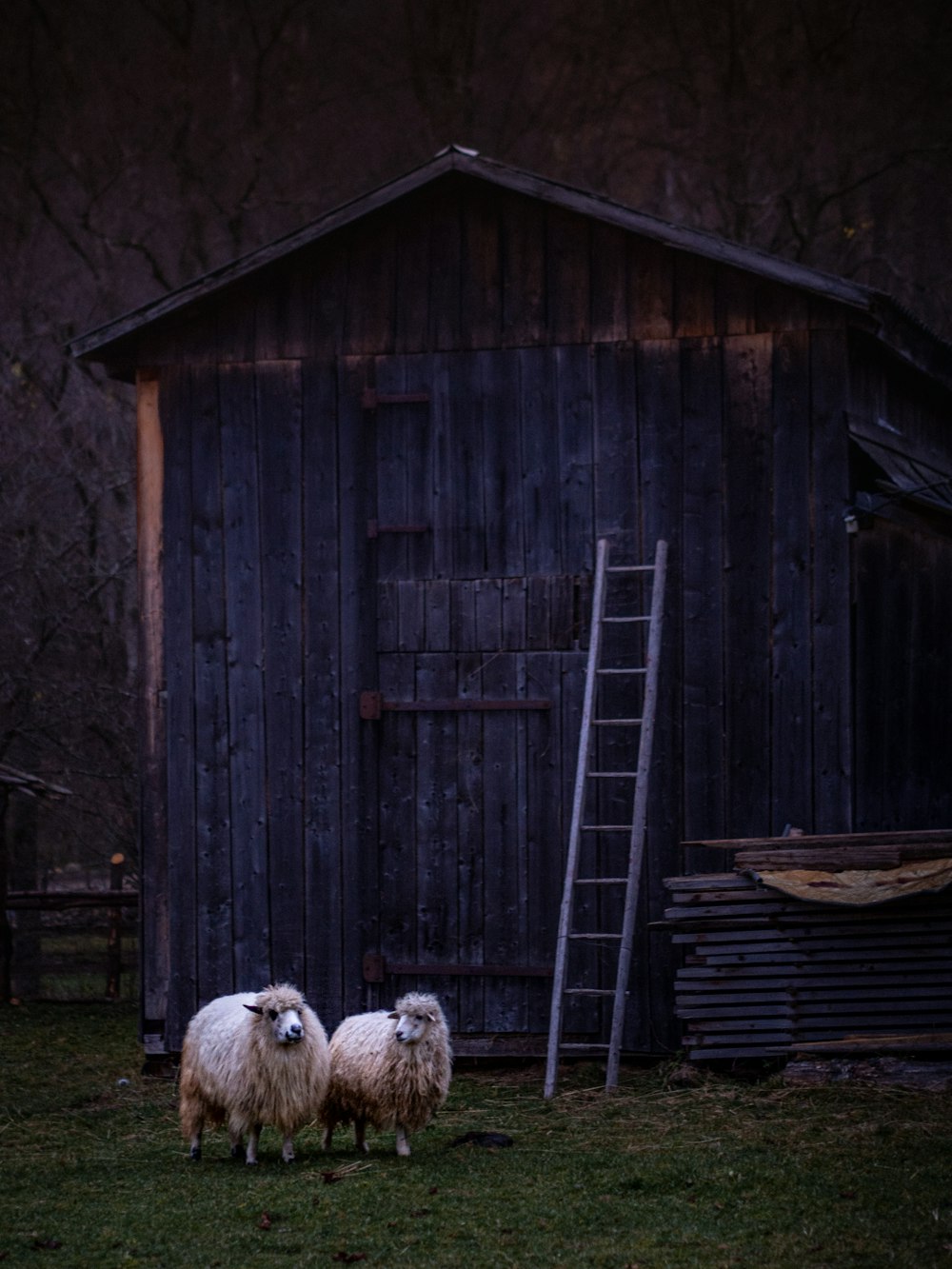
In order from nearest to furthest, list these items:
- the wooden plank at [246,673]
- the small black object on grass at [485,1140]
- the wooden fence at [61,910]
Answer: the small black object on grass at [485,1140]
the wooden plank at [246,673]
the wooden fence at [61,910]

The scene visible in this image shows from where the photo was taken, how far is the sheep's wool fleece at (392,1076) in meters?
8.81

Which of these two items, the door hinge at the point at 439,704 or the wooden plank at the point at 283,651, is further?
the wooden plank at the point at 283,651

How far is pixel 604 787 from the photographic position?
37.9ft

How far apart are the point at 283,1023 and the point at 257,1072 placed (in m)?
0.37

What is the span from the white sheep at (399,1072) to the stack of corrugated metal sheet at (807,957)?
2.19 m

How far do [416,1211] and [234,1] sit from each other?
83.8ft

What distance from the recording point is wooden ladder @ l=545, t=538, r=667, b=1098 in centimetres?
1062

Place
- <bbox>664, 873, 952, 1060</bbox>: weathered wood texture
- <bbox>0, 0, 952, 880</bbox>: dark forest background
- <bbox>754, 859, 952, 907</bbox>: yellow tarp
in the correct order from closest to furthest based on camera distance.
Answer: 1. <bbox>754, 859, 952, 907</bbox>: yellow tarp
2. <bbox>664, 873, 952, 1060</bbox>: weathered wood texture
3. <bbox>0, 0, 952, 880</bbox>: dark forest background

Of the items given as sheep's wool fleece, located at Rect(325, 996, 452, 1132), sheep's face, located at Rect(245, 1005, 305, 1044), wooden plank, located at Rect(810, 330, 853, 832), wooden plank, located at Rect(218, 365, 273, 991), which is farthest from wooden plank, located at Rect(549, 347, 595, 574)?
sheep's face, located at Rect(245, 1005, 305, 1044)

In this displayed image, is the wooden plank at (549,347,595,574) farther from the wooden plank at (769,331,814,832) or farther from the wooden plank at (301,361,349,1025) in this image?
the wooden plank at (301,361,349,1025)

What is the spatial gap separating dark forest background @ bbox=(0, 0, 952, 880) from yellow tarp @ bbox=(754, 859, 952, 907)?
15011 millimetres

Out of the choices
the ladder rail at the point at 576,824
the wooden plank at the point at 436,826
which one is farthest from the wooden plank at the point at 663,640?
the wooden plank at the point at 436,826

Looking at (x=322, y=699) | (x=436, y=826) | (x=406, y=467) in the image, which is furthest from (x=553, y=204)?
(x=436, y=826)

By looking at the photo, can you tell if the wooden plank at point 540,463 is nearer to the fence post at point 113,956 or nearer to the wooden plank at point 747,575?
the wooden plank at point 747,575
